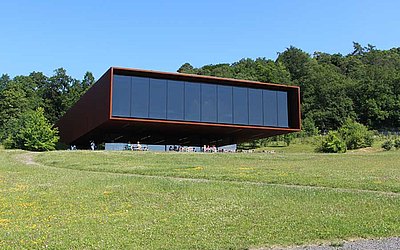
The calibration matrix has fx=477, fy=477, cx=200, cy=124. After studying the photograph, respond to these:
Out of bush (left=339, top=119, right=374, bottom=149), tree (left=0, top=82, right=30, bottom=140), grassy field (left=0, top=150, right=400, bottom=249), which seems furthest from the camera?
tree (left=0, top=82, right=30, bottom=140)

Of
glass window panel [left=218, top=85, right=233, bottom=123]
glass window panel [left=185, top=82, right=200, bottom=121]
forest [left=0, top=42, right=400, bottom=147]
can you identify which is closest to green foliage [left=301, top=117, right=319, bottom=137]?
forest [left=0, top=42, right=400, bottom=147]

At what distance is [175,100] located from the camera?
54719 millimetres

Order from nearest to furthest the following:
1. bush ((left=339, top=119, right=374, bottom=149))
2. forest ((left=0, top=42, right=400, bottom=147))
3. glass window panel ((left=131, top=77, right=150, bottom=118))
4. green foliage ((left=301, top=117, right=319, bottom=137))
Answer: glass window panel ((left=131, top=77, right=150, bottom=118)) → bush ((left=339, top=119, right=374, bottom=149)) → green foliage ((left=301, top=117, right=319, bottom=137)) → forest ((left=0, top=42, right=400, bottom=147))

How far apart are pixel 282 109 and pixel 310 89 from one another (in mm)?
63260

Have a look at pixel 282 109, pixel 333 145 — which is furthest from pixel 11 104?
pixel 333 145

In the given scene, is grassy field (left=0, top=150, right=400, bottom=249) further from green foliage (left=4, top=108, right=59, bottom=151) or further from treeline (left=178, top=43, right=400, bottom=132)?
treeline (left=178, top=43, right=400, bottom=132)

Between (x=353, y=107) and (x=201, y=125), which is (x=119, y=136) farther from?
(x=353, y=107)

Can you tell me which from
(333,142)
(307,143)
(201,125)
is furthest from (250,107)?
(307,143)

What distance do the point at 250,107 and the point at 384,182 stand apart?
3548cm

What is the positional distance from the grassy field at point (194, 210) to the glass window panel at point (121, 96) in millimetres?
24908

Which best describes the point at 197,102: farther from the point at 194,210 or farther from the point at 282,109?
the point at 194,210

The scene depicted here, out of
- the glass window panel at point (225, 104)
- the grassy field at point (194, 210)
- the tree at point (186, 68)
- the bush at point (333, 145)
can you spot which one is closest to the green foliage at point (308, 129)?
the bush at point (333, 145)

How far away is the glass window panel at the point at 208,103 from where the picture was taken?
55.9 m

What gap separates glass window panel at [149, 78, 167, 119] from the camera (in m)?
53.3
